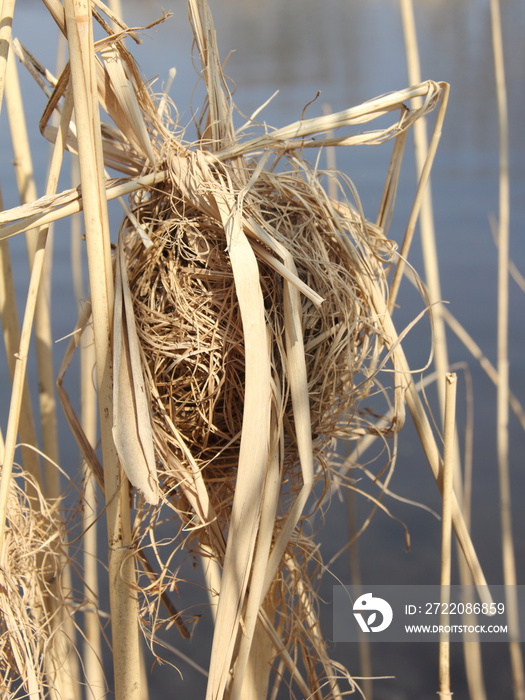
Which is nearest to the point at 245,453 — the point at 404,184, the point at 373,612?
the point at 373,612

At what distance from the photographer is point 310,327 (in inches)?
17.3

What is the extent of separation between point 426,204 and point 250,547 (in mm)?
392

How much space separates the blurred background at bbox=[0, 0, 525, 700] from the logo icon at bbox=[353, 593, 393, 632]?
114 mm

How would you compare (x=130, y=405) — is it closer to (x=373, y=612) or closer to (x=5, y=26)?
(x=5, y=26)

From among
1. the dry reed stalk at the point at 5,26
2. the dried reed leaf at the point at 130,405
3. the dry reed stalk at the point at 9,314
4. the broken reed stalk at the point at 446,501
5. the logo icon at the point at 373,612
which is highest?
the dry reed stalk at the point at 5,26

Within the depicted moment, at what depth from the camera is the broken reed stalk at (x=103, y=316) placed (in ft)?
1.18

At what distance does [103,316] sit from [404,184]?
5.53 ft

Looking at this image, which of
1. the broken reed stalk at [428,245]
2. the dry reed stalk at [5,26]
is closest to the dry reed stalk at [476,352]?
the broken reed stalk at [428,245]

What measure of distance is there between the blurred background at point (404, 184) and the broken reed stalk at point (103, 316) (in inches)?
18.4

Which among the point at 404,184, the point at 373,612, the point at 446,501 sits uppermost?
the point at 404,184

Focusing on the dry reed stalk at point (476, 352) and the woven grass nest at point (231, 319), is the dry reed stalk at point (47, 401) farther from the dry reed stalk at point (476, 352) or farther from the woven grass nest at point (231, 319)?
the dry reed stalk at point (476, 352)

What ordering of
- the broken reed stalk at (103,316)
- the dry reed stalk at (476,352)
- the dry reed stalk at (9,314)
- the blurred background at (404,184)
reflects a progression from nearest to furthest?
the broken reed stalk at (103,316), the dry reed stalk at (9,314), the dry reed stalk at (476,352), the blurred background at (404,184)

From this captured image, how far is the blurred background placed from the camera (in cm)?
143

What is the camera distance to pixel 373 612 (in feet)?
2.51
